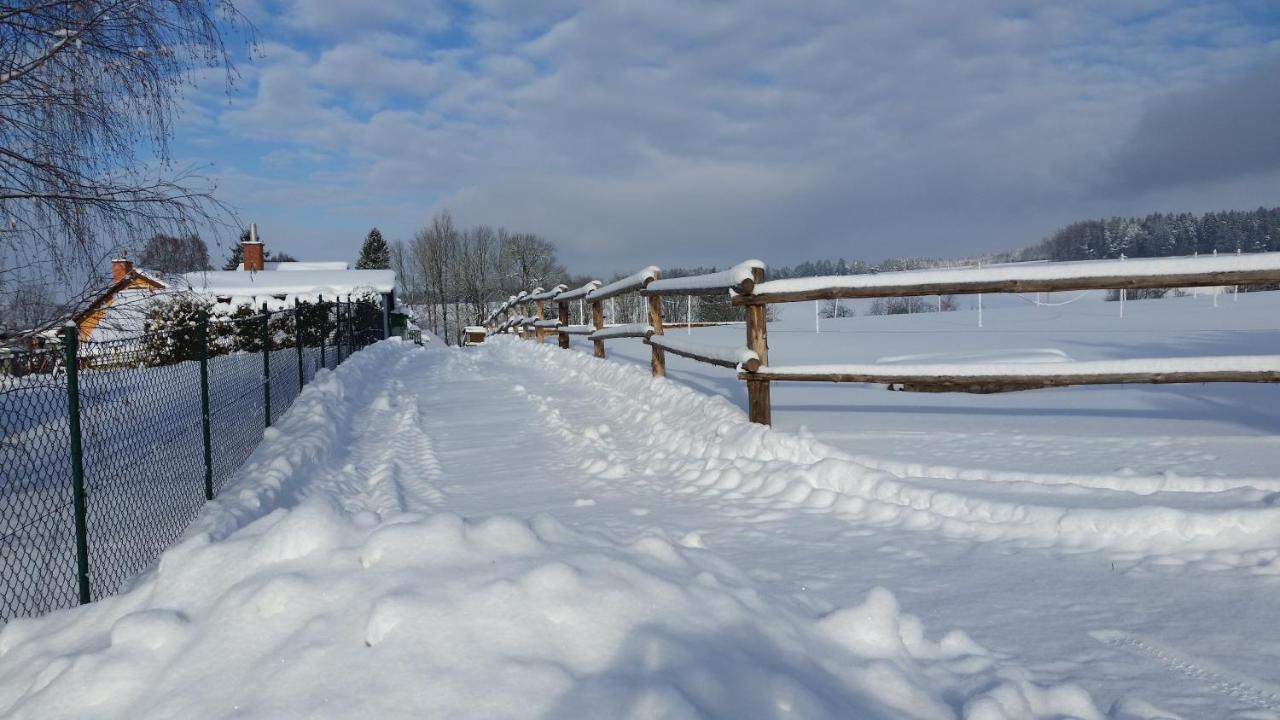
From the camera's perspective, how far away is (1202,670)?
7.59ft

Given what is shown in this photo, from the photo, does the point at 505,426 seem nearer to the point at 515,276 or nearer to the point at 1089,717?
the point at 1089,717

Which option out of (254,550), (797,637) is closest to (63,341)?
(254,550)

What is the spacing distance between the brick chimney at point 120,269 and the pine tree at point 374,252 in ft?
224

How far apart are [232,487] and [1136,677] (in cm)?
544

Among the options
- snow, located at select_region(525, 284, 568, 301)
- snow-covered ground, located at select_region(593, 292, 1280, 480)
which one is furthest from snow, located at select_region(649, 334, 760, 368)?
snow, located at select_region(525, 284, 568, 301)

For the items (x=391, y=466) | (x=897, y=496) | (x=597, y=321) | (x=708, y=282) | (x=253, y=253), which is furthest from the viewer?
(x=253, y=253)

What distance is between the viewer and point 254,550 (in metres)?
2.54

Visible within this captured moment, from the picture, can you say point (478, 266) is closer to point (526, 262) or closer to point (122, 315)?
point (526, 262)

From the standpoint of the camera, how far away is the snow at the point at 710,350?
19.3 feet

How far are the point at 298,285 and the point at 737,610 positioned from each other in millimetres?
33691

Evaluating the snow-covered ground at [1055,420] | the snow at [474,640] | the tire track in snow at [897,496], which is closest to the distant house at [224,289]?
the snow at [474,640]

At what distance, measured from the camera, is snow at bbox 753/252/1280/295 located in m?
4.52

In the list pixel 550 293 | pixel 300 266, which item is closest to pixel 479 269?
pixel 300 266

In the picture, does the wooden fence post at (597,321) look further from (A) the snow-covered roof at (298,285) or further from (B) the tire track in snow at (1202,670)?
Answer: (A) the snow-covered roof at (298,285)
